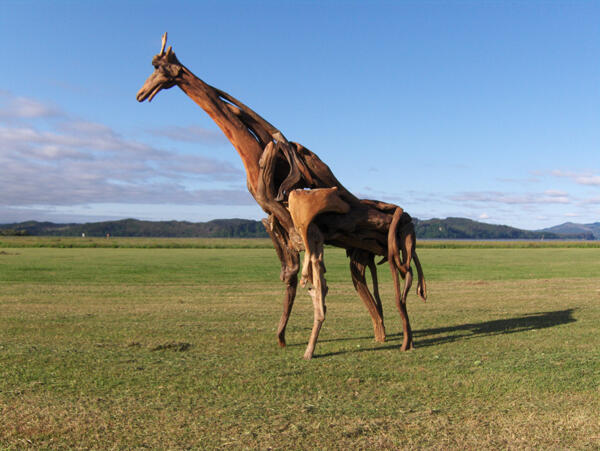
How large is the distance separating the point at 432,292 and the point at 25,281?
16465 mm

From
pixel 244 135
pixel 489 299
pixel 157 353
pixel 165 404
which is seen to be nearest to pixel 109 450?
pixel 165 404

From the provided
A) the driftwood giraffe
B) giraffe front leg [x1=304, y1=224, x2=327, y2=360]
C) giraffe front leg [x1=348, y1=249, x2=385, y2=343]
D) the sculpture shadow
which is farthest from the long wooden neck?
the sculpture shadow

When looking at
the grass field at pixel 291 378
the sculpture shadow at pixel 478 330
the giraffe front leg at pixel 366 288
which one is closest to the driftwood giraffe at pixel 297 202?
the giraffe front leg at pixel 366 288

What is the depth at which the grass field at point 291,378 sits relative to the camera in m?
5.37

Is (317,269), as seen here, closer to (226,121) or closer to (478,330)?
(226,121)

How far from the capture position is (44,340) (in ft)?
33.1

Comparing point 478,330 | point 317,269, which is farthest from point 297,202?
point 478,330

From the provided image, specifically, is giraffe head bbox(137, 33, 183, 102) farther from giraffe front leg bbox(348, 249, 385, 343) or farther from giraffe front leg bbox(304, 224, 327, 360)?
giraffe front leg bbox(348, 249, 385, 343)

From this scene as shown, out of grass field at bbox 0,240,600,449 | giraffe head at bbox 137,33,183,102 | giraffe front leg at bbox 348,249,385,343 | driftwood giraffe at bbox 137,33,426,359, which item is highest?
giraffe head at bbox 137,33,183,102

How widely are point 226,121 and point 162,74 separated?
136 cm

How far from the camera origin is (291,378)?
746 cm

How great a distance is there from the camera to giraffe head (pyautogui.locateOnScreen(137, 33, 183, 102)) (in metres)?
8.89

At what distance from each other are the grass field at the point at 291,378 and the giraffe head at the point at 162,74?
14.9 ft

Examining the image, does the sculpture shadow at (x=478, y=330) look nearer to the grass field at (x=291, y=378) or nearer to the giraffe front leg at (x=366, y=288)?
the grass field at (x=291, y=378)
